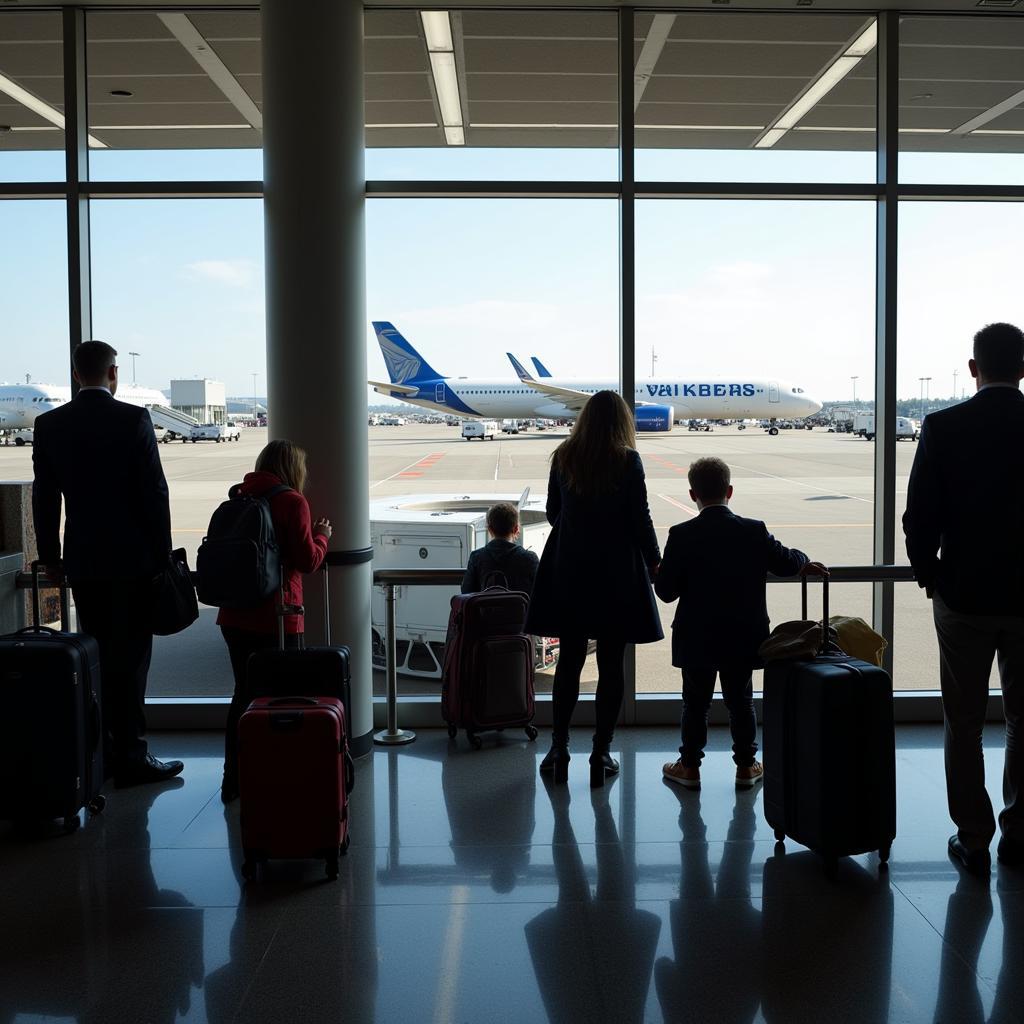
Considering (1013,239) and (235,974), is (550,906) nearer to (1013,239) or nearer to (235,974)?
(235,974)

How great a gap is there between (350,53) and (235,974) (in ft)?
12.7

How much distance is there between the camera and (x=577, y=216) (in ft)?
17.1

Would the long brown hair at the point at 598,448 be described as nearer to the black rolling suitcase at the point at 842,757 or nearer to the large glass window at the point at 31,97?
the black rolling suitcase at the point at 842,757

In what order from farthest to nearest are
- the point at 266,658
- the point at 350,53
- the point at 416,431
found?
the point at 416,431 → the point at 350,53 → the point at 266,658

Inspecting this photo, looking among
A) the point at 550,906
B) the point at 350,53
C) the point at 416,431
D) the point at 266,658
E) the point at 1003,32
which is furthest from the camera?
the point at 416,431

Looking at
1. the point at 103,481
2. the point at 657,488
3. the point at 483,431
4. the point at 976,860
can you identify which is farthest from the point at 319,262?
the point at 483,431

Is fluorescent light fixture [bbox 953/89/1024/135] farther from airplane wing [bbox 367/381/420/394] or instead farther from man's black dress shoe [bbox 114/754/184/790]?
man's black dress shoe [bbox 114/754/184/790]

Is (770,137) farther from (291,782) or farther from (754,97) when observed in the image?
(291,782)

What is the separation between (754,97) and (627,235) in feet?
4.50

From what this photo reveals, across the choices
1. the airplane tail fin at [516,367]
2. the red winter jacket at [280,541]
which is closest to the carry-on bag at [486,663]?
the red winter jacket at [280,541]

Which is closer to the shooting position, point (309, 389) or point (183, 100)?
point (309, 389)

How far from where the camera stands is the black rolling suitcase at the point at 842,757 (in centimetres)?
317

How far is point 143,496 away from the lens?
13.0 feet

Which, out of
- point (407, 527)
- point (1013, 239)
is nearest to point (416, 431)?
point (407, 527)
